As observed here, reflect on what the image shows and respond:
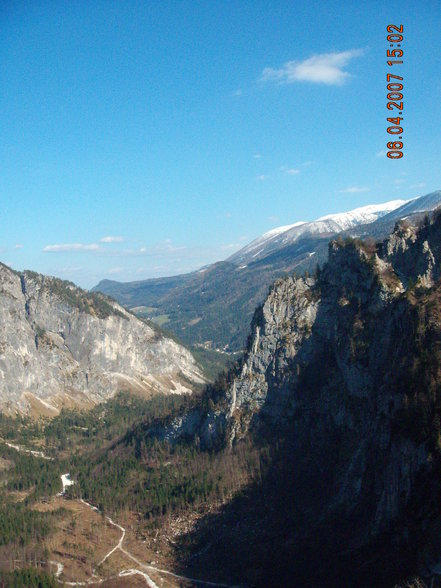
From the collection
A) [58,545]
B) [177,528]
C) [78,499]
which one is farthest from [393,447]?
[78,499]

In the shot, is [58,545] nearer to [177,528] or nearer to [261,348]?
[177,528]

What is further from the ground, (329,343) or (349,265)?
(349,265)

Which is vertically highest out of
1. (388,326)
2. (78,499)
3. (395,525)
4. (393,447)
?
(388,326)

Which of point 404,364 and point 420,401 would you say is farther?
point 404,364

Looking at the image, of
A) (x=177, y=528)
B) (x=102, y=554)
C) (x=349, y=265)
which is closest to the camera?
(x=102, y=554)

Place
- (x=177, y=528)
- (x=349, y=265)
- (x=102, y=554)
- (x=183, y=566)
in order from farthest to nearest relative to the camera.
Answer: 1. (x=349, y=265)
2. (x=177, y=528)
3. (x=102, y=554)
4. (x=183, y=566)

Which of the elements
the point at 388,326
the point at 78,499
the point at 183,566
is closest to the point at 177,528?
the point at 183,566
